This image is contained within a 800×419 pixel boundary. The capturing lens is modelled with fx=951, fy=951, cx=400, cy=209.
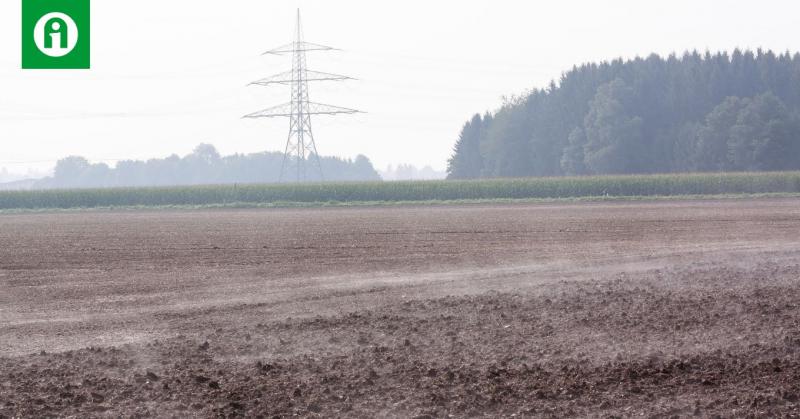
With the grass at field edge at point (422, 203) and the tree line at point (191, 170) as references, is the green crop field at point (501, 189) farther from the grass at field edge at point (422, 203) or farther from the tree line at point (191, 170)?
the tree line at point (191, 170)

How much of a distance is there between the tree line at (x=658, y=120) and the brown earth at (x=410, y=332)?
237 ft

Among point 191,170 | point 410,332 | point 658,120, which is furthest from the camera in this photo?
point 191,170

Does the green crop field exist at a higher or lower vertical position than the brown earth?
higher

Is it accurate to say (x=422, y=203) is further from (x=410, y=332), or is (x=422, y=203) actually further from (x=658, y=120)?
(x=658, y=120)

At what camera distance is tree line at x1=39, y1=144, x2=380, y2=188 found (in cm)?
11756

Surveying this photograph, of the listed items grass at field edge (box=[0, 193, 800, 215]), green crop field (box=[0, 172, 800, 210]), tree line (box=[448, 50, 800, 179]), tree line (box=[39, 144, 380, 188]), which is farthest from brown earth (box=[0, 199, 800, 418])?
tree line (box=[39, 144, 380, 188])

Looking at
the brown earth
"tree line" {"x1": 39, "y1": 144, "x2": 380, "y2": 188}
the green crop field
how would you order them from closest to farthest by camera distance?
the brown earth, the green crop field, "tree line" {"x1": 39, "y1": 144, "x2": 380, "y2": 188}

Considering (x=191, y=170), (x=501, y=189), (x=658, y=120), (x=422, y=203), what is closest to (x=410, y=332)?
(x=422, y=203)

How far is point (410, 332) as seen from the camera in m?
10.8

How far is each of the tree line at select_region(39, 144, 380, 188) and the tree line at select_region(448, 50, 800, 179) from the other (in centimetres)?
2322

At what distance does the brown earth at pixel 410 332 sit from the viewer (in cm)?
791

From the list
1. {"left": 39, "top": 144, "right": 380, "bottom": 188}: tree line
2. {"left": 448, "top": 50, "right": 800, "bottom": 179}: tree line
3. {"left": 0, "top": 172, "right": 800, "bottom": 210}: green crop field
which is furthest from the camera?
{"left": 39, "top": 144, "right": 380, "bottom": 188}: tree line

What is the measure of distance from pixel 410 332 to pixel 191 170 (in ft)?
411

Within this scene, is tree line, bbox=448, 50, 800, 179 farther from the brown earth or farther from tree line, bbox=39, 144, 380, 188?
the brown earth
